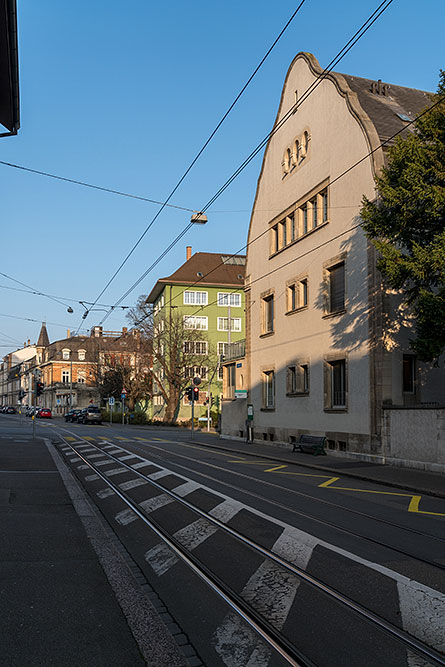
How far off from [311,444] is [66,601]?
18.5 metres

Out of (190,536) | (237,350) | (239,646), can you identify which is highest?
(237,350)

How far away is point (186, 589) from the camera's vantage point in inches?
242

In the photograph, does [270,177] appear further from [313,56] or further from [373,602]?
[373,602]

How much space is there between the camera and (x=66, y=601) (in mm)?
5707

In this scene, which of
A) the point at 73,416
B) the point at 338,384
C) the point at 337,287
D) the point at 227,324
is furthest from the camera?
the point at 73,416

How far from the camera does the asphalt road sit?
483 cm

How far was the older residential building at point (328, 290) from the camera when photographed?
67.4 ft

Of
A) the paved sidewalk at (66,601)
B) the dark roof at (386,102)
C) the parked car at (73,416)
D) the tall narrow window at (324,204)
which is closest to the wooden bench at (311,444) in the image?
the tall narrow window at (324,204)

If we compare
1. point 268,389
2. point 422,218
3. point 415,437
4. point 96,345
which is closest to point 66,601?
point 422,218

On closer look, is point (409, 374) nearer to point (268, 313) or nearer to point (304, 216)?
point (304, 216)

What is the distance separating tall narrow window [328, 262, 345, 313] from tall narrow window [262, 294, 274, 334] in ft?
21.7

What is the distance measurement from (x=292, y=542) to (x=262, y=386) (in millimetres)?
22963

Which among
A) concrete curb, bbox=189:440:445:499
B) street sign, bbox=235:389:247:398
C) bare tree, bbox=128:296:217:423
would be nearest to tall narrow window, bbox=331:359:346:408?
concrete curb, bbox=189:440:445:499

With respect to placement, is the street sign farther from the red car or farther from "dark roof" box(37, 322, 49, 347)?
"dark roof" box(37, 322, 49, 347)
